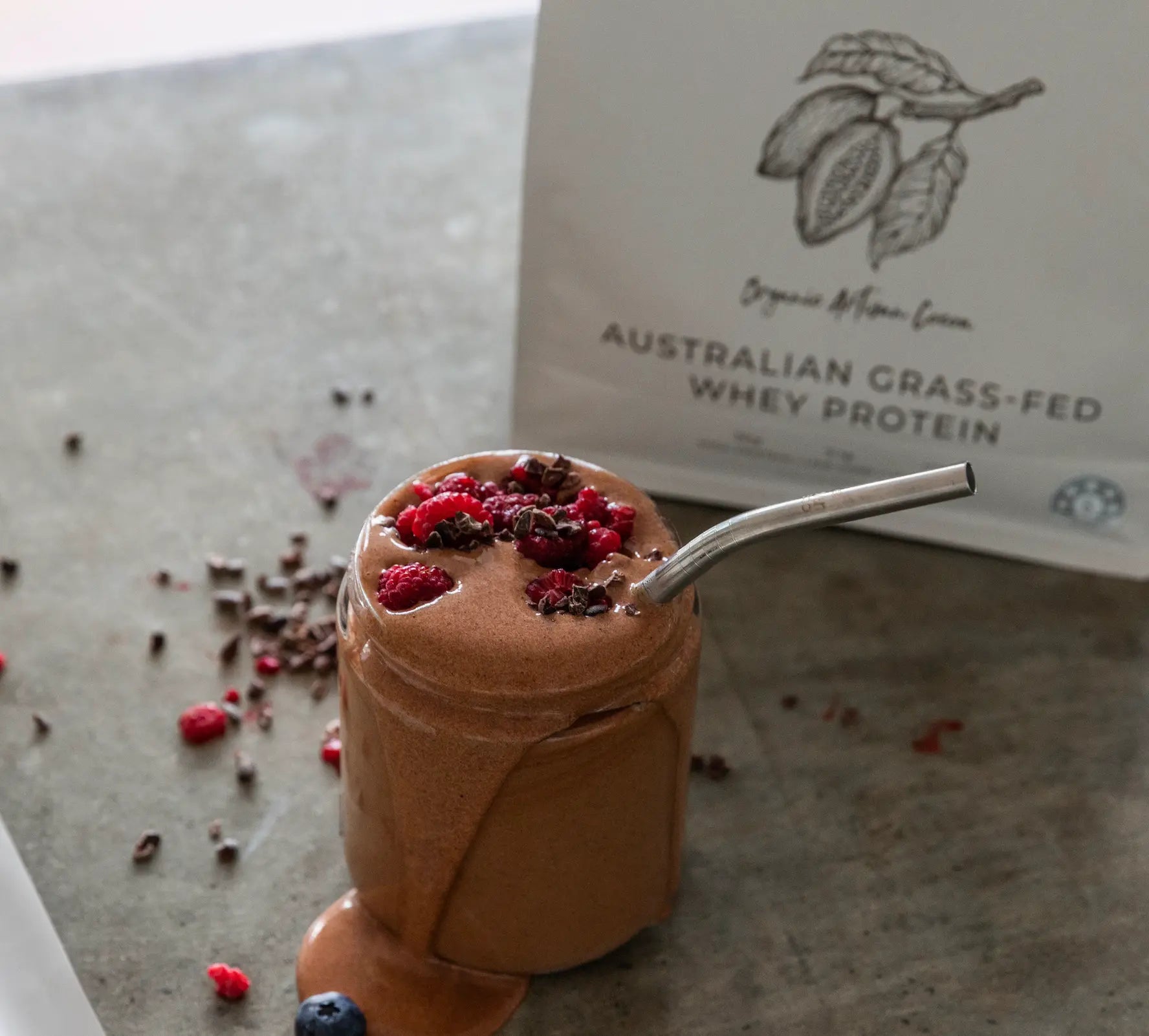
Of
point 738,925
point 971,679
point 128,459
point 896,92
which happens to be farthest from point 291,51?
point 738,925

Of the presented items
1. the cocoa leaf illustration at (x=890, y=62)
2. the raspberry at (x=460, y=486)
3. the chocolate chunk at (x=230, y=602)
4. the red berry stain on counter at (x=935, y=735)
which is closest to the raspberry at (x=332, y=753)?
the chocolate chunk at (x=230, y=602)

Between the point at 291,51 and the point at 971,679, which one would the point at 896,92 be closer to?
the point at 971,679

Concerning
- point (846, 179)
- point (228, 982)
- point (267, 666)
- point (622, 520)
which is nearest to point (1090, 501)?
point (846, 179)

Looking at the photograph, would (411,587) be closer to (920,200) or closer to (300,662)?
(300,662)

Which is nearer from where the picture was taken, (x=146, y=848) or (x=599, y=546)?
(x=599, y=546)

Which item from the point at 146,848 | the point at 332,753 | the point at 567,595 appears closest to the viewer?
the point at 567,595

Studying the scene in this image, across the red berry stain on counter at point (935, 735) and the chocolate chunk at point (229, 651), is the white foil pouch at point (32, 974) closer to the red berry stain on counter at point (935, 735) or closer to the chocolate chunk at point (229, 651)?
the chocolate chunk at point (229, 651)

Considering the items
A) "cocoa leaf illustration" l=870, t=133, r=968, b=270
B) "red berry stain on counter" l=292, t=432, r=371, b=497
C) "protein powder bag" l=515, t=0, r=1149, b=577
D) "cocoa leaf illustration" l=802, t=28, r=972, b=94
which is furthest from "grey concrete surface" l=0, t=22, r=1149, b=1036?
"cocoa leaf illustration" l=802, t=28, r=972, b=94
